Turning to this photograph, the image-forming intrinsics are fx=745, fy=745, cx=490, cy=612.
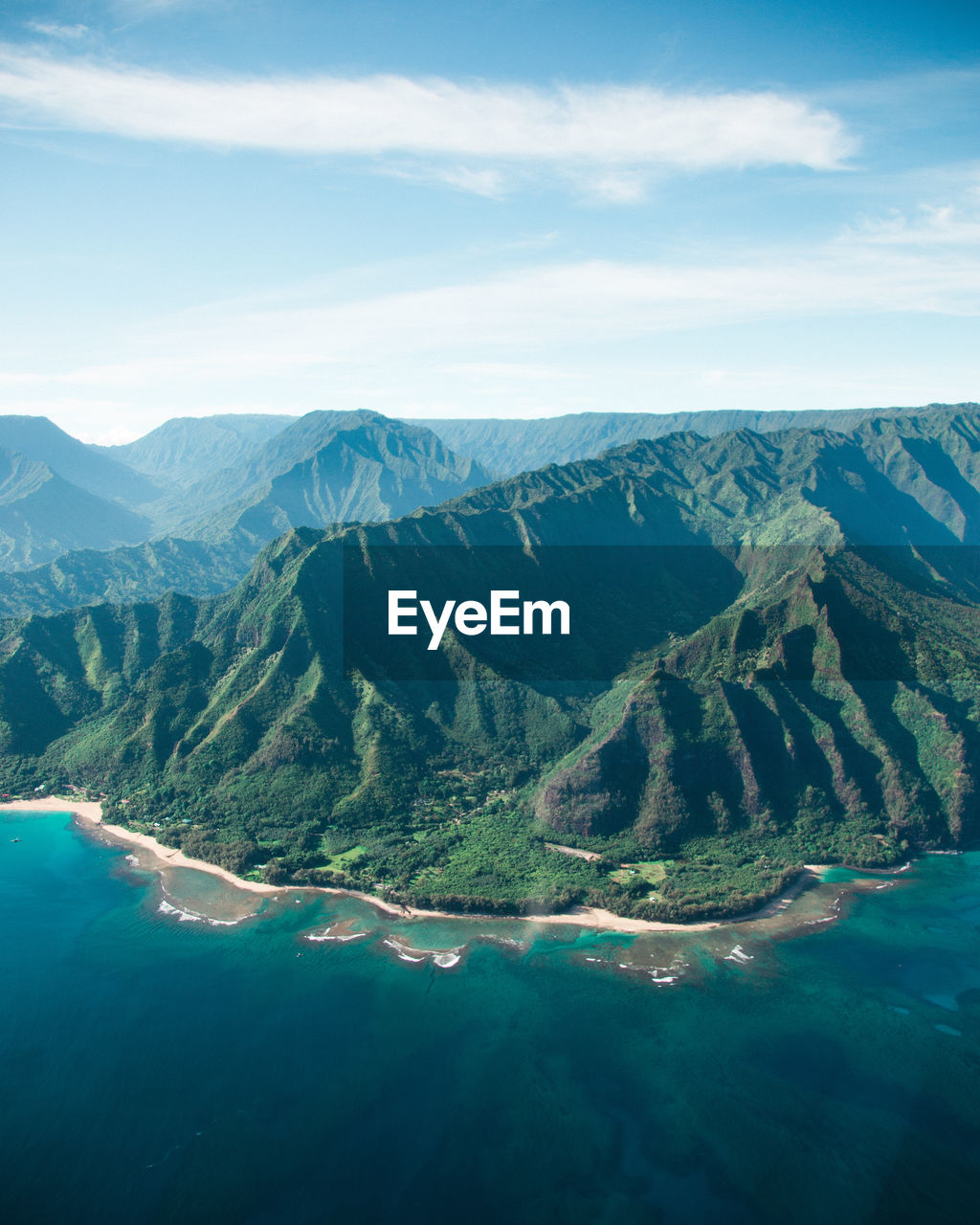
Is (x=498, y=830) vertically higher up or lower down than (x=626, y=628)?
lower down

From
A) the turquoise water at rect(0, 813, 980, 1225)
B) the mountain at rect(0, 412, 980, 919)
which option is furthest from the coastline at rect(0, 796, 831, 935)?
the turquoise water at rect(0, 813, 980, 1225)

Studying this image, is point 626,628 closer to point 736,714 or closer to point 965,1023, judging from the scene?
point 736,714

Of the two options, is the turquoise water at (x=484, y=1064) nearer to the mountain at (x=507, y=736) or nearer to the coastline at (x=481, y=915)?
A: the coastline at (x=481, y=915)

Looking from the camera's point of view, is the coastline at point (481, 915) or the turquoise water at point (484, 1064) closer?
the turquoise water at point (484, 1064)

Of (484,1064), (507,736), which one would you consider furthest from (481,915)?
(507,736)

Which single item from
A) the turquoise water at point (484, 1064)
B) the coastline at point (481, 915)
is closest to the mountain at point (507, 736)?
the coastline at point (481, 915)

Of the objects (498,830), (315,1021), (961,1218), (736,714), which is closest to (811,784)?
(736,714)
